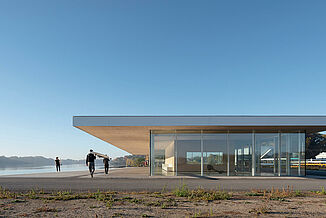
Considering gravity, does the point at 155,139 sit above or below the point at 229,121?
below

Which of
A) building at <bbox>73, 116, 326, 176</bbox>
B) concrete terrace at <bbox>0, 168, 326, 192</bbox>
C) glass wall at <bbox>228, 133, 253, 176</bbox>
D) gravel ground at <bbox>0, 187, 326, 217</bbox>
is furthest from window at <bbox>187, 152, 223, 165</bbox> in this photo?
gravel ground at <bbox>0, 187, 326, 217</bbox>

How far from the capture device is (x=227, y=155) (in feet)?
53.4

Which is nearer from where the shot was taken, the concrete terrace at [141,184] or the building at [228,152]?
the concrete terrace at [141,184]

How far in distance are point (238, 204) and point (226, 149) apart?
396 inches

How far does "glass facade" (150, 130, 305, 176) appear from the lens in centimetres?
1625

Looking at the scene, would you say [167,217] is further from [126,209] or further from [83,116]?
[83,116]

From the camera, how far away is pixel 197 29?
18.5 m

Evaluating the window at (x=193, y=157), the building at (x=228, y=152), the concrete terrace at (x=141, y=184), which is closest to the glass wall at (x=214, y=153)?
the building at (x=228, y=152)

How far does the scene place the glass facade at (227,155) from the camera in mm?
16250

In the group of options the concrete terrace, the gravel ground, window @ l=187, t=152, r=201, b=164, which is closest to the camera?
the gravel ground

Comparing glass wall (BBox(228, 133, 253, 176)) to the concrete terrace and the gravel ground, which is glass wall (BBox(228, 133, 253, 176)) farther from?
the gravel ground

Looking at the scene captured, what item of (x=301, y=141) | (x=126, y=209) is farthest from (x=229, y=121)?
(x=126, y=209)

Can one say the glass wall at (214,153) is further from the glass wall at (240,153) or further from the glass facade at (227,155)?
the glass wall at (240,153)

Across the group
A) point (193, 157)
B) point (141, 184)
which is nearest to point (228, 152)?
point (193, 157)
